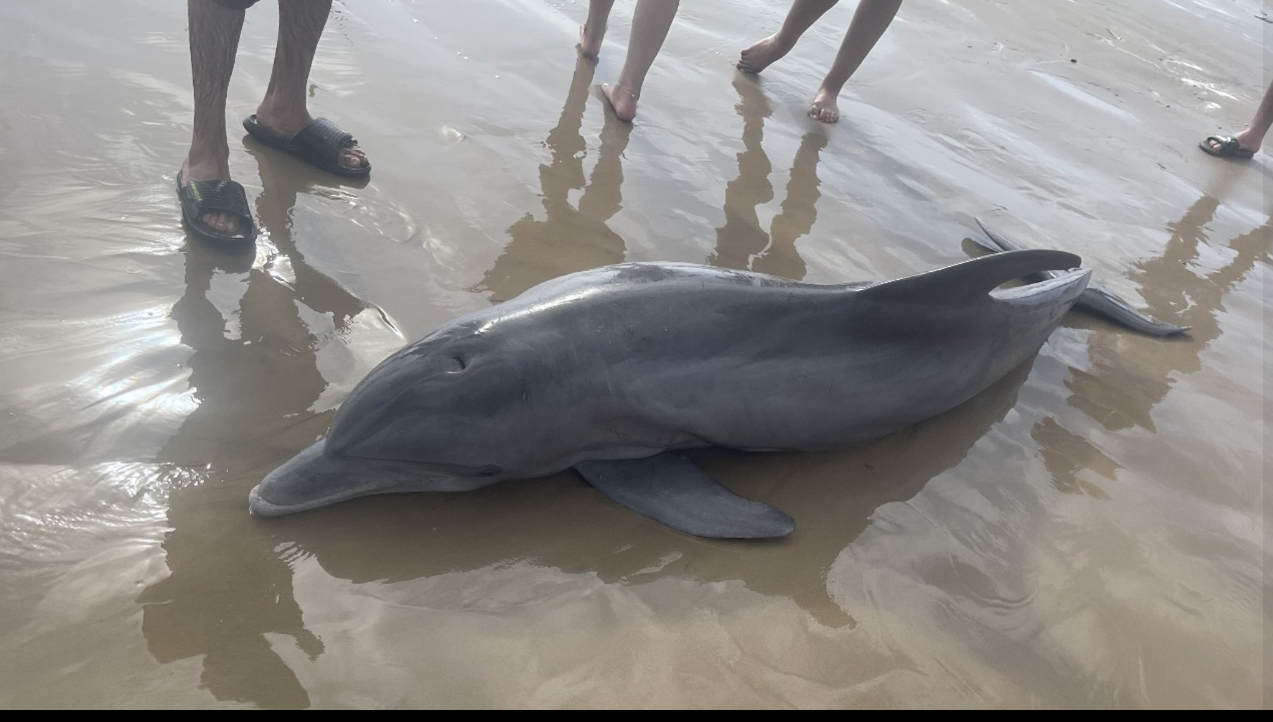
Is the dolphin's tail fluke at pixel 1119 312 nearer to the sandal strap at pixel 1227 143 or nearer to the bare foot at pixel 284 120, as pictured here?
the sandal strap at pixel 1227 143

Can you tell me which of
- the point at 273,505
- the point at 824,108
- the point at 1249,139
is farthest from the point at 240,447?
the point at 1249,139

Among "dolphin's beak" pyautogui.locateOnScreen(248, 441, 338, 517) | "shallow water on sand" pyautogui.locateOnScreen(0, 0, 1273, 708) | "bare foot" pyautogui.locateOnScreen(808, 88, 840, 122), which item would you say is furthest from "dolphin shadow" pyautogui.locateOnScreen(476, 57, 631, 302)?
"bare foot" pyautogui.locateOnScreen(808, 88, 840, 122)

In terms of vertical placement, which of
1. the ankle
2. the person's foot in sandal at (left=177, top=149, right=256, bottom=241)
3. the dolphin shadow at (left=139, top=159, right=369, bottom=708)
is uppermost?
the ankle

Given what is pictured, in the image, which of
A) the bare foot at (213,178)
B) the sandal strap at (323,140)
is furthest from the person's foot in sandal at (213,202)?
the sandal strap at (323,140)

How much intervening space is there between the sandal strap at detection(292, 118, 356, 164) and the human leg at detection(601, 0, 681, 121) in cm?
192

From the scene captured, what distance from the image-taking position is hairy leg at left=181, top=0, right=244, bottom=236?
419 cm

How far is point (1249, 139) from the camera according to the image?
7949 millimetres

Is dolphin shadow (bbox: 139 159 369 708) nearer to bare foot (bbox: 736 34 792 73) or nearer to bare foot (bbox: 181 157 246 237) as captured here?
bare foot (bbox: 181 157 246 237)

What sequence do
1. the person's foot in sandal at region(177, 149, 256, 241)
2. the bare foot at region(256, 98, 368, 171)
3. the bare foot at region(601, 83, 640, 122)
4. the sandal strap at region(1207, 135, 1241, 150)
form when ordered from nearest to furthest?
the person's foot in sandal at region(177, 149, 256, 241) → the bare foot at region(256, 98, 368, 171) → the bare foot at region(601, 83, 640, 122) → the sandal strap at region(1207, 135, 1241, 150)

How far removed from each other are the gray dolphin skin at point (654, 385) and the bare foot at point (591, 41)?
3.83 m

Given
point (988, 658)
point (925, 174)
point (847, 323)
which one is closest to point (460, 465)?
point (847, 323)

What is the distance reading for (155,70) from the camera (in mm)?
5141

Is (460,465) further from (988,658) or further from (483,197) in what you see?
(483,197)

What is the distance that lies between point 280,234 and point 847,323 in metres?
2.60
